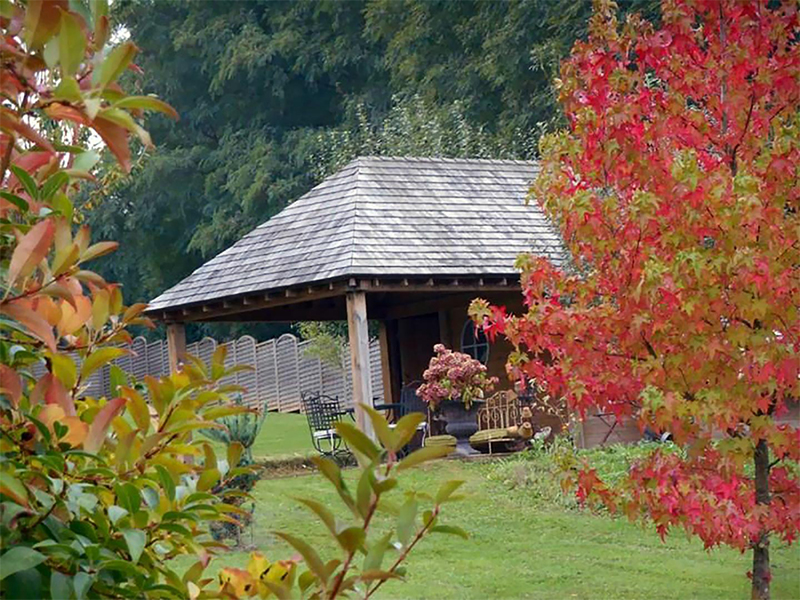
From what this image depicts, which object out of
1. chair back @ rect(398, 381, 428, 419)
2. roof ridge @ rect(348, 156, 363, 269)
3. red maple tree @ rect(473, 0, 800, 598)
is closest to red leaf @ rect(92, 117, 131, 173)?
red maple tree @ rect(473, 0, 800, 598)

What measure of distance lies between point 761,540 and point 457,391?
8449 millimetres

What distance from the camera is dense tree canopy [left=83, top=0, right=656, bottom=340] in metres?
29.2

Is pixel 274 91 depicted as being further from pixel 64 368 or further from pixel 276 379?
pixel 64 368

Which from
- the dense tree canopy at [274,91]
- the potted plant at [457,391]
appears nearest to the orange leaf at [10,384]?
the potted plant at [457,391]

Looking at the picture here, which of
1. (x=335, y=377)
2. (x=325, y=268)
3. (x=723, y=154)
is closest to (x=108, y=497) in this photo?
(x=723, y=154)

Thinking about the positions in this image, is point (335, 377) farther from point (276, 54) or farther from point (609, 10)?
point (609, 10)

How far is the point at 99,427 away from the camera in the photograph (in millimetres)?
1571

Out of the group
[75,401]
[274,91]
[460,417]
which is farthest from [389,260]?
[274,91]

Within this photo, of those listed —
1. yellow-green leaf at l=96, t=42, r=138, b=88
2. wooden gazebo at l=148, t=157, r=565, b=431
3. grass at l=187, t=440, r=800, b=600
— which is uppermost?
wooden gazebo at l=148, t=157, r=565, b=431

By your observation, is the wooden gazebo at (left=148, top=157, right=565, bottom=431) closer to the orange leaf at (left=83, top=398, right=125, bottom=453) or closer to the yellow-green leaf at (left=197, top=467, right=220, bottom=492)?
the yellow-green leaf at (left=197, top=467, right=220, bottom=492)

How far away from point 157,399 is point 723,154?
5516 mm

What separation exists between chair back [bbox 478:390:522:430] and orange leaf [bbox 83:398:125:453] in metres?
13.9

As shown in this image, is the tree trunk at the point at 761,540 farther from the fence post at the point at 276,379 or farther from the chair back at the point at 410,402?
the fence post at the point at 276,379

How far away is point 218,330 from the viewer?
127ft
